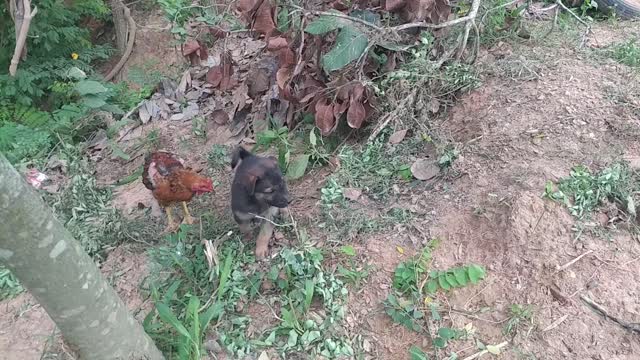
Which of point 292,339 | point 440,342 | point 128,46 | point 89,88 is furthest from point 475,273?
point 128,46

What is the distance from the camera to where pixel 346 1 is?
4.42m

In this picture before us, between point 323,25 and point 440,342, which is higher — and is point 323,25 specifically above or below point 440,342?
above

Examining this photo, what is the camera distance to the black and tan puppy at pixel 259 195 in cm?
352

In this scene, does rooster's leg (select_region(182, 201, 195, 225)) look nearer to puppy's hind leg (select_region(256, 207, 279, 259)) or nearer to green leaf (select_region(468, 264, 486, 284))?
puppy's hind leg (select_region(256, 207, 279, 259))

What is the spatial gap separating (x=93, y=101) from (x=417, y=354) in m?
4.44

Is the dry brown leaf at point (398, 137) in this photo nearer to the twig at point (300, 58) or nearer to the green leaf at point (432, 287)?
the twig at point (300, 58)

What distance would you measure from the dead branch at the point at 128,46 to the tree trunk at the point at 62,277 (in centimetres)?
493

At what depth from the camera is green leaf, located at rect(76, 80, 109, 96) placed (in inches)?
244

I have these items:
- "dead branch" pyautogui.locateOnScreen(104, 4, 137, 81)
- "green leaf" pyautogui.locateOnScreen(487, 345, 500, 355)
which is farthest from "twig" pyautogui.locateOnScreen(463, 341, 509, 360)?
"dead branch" pyautogui.locateOnScreen(104, 4, 137, 81)

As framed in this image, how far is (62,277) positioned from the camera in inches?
91.0

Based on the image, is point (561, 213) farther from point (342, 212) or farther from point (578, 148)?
point (342, 212)

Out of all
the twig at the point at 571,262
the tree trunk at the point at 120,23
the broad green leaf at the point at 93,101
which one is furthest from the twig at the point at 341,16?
the tree trunk at the point at 120,23

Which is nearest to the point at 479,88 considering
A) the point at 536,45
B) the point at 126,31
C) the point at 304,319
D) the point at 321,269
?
the point at 536,45

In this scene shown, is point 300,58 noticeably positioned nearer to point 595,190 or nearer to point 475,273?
point 475,273
